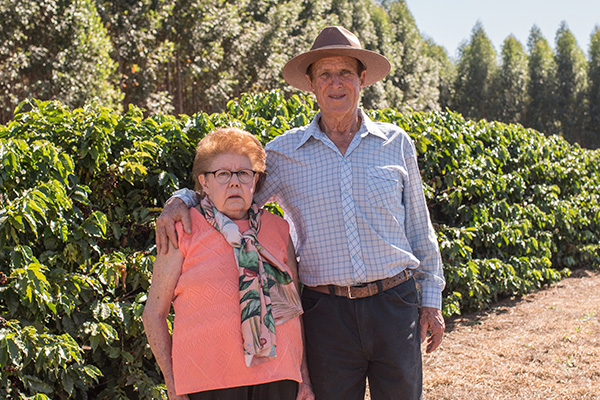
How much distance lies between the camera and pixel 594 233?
30.0 ft

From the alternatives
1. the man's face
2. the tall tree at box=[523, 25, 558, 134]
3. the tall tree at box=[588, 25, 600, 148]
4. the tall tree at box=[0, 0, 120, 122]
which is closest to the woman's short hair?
the man's face

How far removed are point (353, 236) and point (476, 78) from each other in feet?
168

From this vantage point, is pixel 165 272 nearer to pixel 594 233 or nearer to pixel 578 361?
pixel 578 361

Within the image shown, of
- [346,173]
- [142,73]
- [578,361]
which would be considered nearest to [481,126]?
[578,361]

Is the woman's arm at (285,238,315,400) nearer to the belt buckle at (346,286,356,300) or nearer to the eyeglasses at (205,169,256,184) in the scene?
the belt buckle at (346,286,356,300)

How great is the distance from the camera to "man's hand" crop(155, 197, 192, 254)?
2.11 m

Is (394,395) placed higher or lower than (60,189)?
lower

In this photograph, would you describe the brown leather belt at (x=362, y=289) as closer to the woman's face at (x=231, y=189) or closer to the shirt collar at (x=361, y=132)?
the woman's face at (x=231, y=189)

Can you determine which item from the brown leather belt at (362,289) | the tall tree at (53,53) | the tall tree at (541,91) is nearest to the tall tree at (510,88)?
the tall tree at (541,91)

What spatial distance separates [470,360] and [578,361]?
883mm

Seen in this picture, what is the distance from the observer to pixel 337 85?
252 cm

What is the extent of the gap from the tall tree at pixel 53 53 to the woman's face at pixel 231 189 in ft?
40.1

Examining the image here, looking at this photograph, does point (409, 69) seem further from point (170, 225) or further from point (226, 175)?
point (170, 225)

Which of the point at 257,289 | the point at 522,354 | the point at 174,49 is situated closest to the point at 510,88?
the point at 174,49
